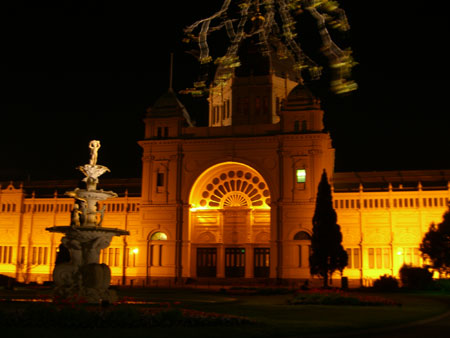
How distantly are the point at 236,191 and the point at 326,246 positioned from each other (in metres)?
17.3

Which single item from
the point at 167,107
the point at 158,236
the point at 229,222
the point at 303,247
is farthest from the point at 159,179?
the point at 303,247

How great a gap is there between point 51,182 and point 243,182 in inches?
1043

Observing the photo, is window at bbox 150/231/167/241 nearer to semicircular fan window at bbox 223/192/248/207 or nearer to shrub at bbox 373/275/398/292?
semicircular fan window at bbox 223/192/248/207

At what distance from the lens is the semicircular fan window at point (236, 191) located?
2397 inches

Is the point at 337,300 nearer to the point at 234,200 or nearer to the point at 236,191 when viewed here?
the point at 234,200

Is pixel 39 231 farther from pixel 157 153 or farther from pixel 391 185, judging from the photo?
pixel 391 185

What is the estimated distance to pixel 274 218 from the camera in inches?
2244

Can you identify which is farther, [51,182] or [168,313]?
[51,182]

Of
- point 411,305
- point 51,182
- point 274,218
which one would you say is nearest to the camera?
point 411,305

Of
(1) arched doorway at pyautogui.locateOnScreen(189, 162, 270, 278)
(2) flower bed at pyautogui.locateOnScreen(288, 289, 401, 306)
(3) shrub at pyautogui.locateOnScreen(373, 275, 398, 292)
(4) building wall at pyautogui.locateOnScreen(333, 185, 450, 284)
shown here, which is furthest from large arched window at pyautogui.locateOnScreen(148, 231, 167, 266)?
(2) flower bed at pyautogui.locateOnScreen(288, 289, 401, 306)

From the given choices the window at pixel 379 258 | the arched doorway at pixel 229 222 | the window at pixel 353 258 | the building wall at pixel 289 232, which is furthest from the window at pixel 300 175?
the window at pixel 379 258

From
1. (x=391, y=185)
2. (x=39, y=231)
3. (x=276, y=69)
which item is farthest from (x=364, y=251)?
(x=39, y=231)

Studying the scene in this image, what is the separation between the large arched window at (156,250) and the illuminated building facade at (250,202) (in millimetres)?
106

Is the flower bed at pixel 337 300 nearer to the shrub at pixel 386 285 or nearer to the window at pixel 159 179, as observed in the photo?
the shrub at pixel 386 285
